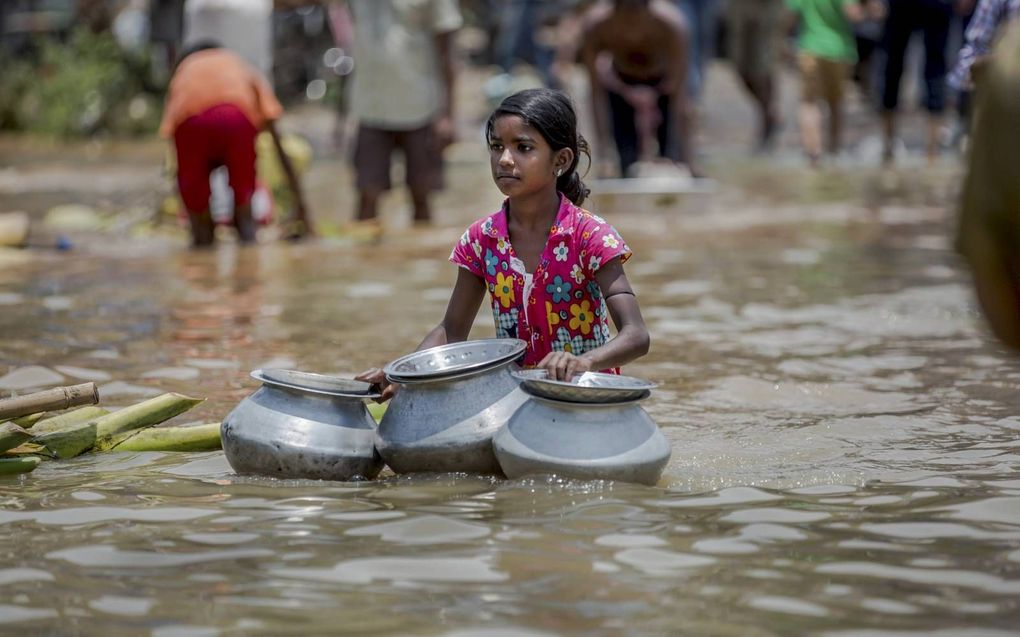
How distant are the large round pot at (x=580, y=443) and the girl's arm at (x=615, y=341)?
0.39 ft

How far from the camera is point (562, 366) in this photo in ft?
13.9

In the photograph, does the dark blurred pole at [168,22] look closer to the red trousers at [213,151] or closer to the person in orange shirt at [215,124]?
the person in orange shirt at [215,124]

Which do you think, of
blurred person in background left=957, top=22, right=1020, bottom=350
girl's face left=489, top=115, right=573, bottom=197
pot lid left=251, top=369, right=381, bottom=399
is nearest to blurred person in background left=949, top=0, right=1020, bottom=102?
girl's face left=489, top=115, right=573, bottom=197

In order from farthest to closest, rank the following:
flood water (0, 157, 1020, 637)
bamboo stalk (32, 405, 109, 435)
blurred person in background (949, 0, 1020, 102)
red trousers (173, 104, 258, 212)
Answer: red trousers (173, 104, 258, 212)
blurred person in background (949, 0, 1020, 102)
bamboo stalk (32, 405, 109, 435)
flood water (0, 157, 1020, 637)

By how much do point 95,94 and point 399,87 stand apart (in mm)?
9552

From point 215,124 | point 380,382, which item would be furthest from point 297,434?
point 215,124

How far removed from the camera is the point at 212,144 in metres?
9.47

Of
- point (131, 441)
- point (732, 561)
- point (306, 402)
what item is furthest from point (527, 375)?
point (131, 441)

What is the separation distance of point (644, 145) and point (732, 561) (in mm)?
10972

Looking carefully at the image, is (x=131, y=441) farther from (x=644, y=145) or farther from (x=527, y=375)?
(x=644, y=145)

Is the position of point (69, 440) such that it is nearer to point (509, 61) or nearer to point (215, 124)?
point (215, 124)

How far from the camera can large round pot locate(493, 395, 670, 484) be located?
4.17 m

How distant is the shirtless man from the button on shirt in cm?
187

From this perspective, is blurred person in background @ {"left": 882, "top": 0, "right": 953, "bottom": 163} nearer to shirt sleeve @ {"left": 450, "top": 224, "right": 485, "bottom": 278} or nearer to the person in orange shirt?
the person in orange shirt
